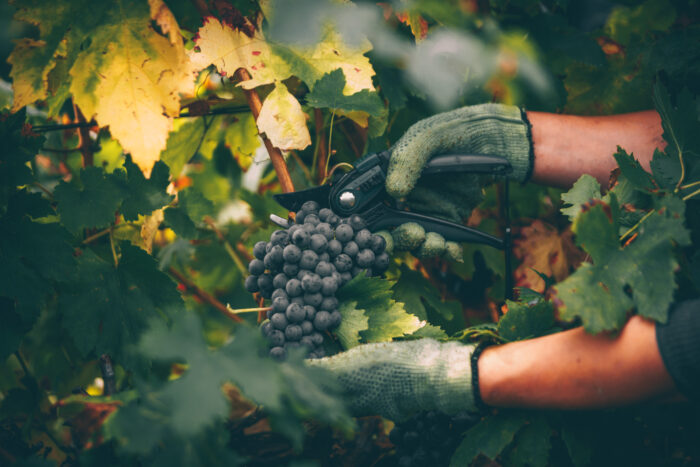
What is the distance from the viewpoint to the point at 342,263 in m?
1.20

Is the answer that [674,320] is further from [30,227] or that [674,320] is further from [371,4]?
[30,227]

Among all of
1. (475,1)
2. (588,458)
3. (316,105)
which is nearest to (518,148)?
(475,1)

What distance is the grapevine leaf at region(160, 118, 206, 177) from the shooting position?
1695 mm

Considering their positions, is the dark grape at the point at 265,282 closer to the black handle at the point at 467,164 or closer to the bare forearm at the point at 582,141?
the black handle at the point at 467,164

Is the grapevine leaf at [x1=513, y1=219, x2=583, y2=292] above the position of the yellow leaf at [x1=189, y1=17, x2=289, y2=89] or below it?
below

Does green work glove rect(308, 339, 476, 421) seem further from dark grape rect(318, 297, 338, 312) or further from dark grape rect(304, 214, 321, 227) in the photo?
dark grape rect(304, 214, 321, 227)

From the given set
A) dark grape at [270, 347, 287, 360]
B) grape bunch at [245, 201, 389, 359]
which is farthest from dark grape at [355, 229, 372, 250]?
dark grape at [270, 347, 287, 360]

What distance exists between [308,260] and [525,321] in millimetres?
508

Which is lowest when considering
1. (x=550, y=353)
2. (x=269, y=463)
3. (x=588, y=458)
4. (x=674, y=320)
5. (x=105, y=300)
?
(x=269, y=463)

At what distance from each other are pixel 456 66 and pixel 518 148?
0.35 m

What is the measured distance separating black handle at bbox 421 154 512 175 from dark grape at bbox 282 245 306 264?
1.53 feet

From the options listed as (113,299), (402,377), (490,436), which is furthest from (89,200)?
(490,436)

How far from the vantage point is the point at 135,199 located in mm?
1328

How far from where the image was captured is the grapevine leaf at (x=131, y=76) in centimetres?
120
